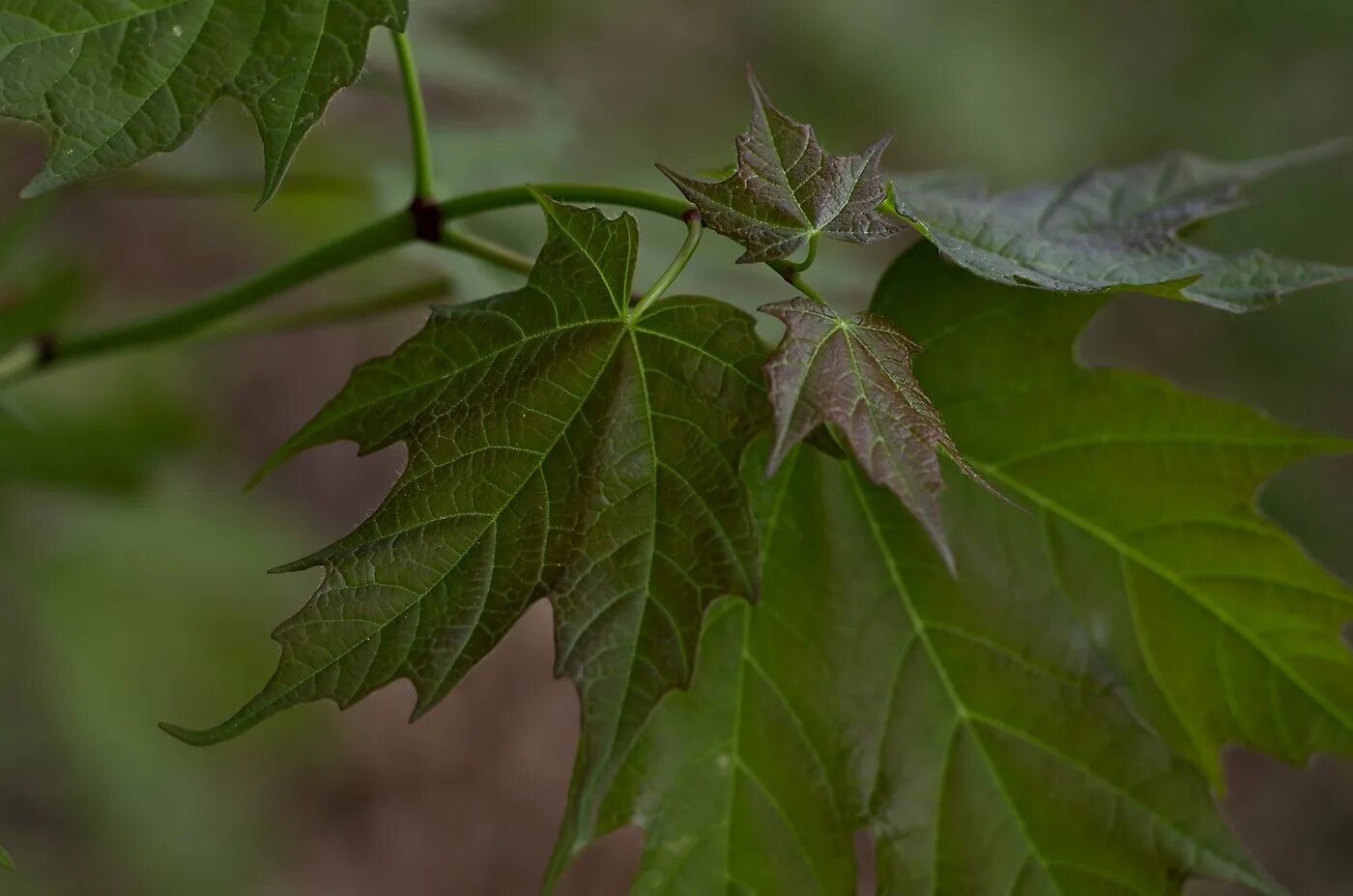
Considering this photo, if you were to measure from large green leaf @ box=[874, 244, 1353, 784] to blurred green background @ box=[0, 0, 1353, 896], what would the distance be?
10.4 inches

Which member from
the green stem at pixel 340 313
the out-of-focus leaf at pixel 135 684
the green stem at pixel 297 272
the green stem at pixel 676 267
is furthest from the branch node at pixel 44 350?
the out-of-focus leaf at pixel 135 684

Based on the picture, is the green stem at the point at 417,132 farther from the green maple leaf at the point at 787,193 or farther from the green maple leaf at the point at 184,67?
the green maple leaf at the point at 787,193

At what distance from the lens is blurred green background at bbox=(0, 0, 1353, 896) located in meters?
1.32

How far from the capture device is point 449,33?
1296 mm

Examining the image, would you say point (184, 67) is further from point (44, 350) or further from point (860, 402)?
point (44, 350)

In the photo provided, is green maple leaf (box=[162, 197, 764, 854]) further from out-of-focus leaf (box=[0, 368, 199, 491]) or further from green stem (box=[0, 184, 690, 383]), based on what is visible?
out-of-focus leaf (box=[0, 368, 199, 491])

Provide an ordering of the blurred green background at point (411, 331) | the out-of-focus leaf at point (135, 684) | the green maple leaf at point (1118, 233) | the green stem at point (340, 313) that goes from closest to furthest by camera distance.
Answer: the green maple leaf at point (1118, 233), the green stem at point (340, 313), the blurred green background at point (411, 331), the out-of-focus leaf at point (135, 684)

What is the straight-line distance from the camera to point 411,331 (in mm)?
2777

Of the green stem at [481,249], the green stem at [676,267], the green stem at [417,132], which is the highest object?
the green stem at [417,132]

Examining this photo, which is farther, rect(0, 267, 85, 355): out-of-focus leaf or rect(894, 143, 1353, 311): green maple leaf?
rect(0, 267, 85, 355): out-of-focus leaf

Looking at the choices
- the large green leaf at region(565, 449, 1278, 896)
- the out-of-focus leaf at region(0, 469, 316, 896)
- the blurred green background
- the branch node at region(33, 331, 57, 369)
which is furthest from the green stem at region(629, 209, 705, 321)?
the out-of-focus leaf at region(0, 469, 316, 896)

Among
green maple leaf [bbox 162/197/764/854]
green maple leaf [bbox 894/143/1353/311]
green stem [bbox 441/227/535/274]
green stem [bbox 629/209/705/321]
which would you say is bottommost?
green maple leaf [bbox 162/197/764/854]

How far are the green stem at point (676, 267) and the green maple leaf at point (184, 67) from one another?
189 millimetres

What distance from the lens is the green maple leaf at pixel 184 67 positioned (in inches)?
23.3
